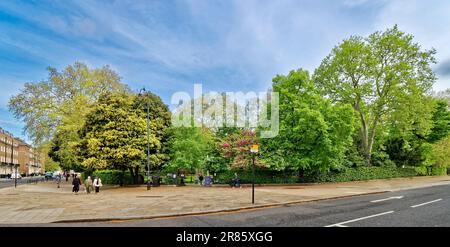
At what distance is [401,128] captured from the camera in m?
36.8

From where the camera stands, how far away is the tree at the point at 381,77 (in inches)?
1324

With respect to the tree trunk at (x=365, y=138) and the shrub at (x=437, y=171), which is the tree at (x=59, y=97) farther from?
the shrub at (x=437, y=171)

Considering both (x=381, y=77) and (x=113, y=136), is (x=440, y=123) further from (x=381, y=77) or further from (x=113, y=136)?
(x=113, y=136)

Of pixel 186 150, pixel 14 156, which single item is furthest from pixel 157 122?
pixel 14 156

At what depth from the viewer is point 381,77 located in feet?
115

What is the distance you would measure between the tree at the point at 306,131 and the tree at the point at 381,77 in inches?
355

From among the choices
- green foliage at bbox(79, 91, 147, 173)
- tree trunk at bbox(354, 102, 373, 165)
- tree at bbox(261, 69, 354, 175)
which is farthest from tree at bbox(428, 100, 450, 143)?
green foliage at bbox(79, 91, 147, 173)

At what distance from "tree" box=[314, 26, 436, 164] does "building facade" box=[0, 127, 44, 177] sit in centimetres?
7014

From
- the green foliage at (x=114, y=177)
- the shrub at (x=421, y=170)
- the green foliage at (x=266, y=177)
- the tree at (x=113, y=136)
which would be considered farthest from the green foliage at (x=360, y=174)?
the green foliage at (x=114, y=177)

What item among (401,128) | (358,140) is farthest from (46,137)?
Answer: (401,128)

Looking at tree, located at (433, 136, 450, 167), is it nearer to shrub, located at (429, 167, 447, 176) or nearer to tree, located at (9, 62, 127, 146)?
shrub, located at (429, 167, 447, 176)

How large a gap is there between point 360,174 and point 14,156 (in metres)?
125

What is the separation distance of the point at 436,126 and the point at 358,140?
17.3 meters
